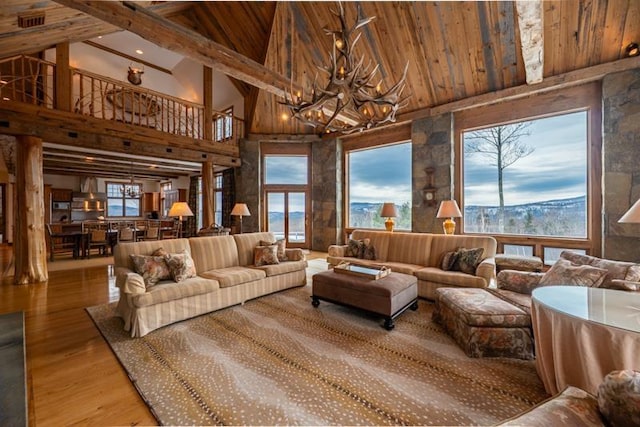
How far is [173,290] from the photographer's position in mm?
3043

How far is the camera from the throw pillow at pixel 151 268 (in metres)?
3.13

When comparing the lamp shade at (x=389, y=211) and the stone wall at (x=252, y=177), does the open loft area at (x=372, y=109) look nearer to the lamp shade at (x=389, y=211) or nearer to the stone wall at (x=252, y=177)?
the stone wall at (x=252, y=177)

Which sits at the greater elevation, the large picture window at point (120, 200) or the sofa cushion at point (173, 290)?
the large picture window at point (120, 200)

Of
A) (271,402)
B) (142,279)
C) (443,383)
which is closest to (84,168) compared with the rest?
(142,279)

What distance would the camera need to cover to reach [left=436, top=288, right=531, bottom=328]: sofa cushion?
7.63 feet

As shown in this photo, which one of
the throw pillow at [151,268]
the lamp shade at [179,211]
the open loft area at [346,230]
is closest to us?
the open loft area at [346,230]

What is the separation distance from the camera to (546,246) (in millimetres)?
5035

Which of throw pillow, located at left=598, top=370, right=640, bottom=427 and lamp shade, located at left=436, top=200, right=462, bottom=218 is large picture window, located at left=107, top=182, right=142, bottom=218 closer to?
lamp shade, located at left=436, top=200, right=462, bottom=218

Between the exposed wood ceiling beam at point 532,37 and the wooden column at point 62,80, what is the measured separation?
308 inches

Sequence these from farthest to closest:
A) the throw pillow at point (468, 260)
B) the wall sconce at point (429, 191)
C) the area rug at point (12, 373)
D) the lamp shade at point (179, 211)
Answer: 1. the wall sconce at point (429, 191)
2. the lamp shade at point (179, 211)
3. the throw pillow at point (468, 260)
4. the area rug at point (12, 373)

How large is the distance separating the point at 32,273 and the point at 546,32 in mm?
9708

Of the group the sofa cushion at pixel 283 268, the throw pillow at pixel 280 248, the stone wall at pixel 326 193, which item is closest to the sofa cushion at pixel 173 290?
the sofa cushion at pixel 283 268

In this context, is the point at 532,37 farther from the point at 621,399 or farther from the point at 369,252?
the point at 621,399

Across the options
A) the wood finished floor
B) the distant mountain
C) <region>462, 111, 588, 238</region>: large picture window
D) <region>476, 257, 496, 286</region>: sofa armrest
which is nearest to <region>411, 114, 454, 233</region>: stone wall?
<region>462, 111, 588, 238</region>: large picture window
